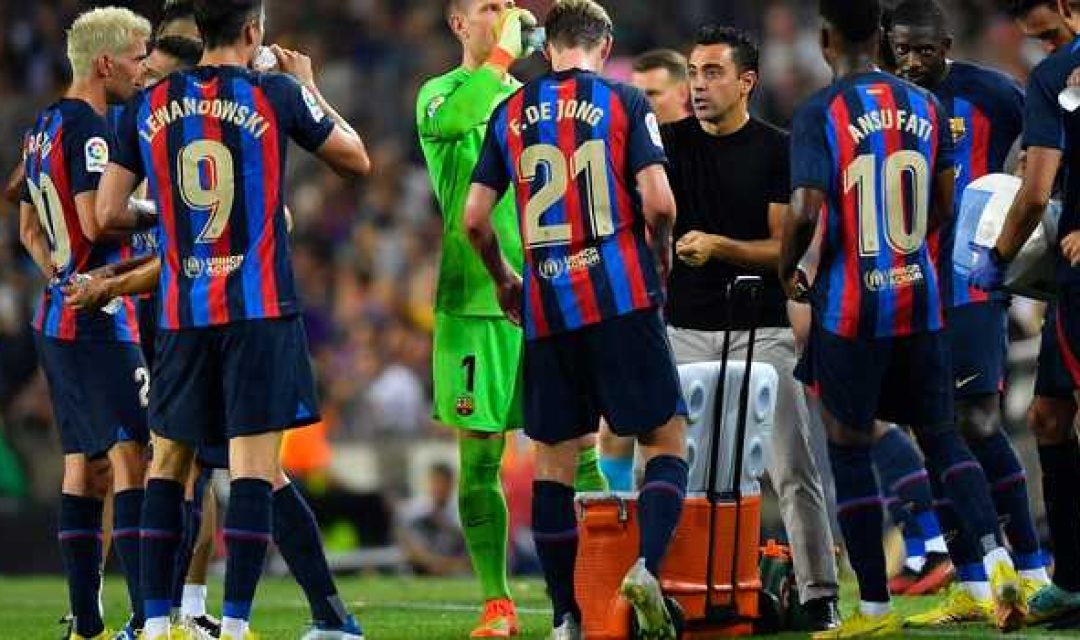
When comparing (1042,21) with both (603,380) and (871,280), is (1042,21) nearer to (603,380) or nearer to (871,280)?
(871,280)

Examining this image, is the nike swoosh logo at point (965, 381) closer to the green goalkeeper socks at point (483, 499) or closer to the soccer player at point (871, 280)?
the soccer player at point (871, 280)

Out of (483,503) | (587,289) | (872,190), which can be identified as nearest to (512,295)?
(587,289)

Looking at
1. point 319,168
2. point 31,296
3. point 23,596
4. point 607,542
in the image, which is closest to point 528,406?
point 607,542

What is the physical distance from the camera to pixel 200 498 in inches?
Result: 380

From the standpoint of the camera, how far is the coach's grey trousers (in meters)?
9.12

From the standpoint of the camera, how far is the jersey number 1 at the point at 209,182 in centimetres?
798

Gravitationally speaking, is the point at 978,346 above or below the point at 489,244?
below

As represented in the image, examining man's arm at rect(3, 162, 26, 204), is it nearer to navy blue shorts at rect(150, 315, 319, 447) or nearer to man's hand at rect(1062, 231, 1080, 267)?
navy blue shorts at rect(150, 315, 319, 447)

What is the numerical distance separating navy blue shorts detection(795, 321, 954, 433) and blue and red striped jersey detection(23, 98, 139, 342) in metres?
2.91

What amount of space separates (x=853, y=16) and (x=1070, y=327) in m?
1.37

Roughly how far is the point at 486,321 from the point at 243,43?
231 cm

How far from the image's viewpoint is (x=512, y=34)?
9477 mm

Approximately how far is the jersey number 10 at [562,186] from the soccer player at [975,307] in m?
1.50

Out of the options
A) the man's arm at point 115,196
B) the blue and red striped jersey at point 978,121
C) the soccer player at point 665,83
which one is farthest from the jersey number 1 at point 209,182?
the soccer player at point 665,83
